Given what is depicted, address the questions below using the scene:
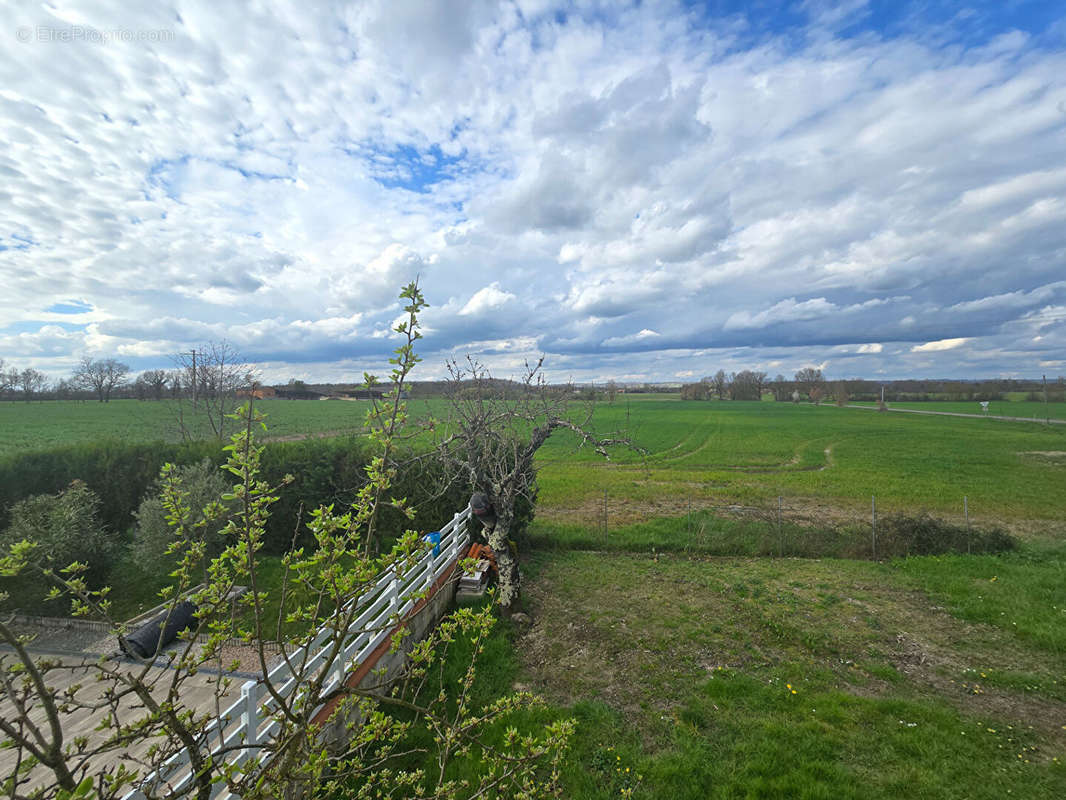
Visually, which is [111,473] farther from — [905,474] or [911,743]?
[905,474]

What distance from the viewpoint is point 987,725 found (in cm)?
542

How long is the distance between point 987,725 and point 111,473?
18.2 meters

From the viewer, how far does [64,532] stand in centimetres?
920

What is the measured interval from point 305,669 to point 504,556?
5.48 m

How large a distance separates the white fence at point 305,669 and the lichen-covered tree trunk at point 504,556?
119 centimetres

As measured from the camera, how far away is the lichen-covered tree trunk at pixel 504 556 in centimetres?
807

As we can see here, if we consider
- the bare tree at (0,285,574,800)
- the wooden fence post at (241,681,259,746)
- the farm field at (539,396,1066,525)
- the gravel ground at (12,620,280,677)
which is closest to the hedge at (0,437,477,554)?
the gravel ground at (12,620,280,677)

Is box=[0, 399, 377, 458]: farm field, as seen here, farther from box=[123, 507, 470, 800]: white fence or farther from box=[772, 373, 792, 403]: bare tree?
box=[772, 373, 792, 403]: bare tree

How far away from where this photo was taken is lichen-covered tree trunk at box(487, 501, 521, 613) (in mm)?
8070

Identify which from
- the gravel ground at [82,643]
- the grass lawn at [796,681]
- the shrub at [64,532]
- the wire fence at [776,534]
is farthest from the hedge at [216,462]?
the grass lawn at [796,681]

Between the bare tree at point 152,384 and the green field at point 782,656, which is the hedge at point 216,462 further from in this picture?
the bare tree at point 152,384

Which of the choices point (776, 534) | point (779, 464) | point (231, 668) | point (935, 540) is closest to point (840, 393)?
point (779, 464)

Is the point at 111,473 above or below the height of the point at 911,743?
above

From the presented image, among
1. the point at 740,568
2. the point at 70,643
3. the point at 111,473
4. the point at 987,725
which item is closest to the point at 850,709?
the point at 987,725
